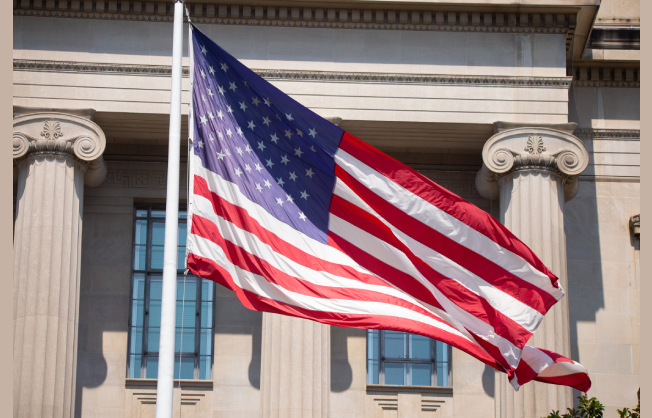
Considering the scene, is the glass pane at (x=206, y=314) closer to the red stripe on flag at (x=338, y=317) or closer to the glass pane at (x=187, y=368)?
the glass pane at (x=187, y=368)

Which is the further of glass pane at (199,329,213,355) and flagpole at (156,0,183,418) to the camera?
glass pane at (199,329,213,355)

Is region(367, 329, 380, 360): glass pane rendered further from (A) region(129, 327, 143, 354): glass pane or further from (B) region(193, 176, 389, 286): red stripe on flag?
(B) region(193, 176, 389, 286): red stripe on flag

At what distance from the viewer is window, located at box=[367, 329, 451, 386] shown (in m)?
24.1

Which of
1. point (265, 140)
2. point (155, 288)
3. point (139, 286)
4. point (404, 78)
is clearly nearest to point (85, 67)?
point (139, 286)

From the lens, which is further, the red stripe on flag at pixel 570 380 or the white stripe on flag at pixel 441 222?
the red stripe on flag at pixel 570 380

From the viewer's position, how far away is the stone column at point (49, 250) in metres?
21.0

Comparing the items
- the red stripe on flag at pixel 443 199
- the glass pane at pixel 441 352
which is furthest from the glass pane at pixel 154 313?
the red stripe on flag at pixel 443 199

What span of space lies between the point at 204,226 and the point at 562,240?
1091 centimetres

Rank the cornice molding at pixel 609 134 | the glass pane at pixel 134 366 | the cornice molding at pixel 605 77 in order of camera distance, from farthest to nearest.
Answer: the cornice molding at pixel 605 77 < the cornice molding at pixel 609 134 < the glass pane at pixel 134 366

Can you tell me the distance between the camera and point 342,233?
15.3 meters

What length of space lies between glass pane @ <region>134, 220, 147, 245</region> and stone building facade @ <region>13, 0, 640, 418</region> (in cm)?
5

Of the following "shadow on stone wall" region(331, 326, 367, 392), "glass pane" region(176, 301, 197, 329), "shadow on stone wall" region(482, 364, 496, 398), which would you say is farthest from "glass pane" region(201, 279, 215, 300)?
"shadow on stone wall" region(482, 364, 496, 398)

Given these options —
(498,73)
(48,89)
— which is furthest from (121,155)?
(498,73)

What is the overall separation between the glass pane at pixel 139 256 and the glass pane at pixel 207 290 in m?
1.47
